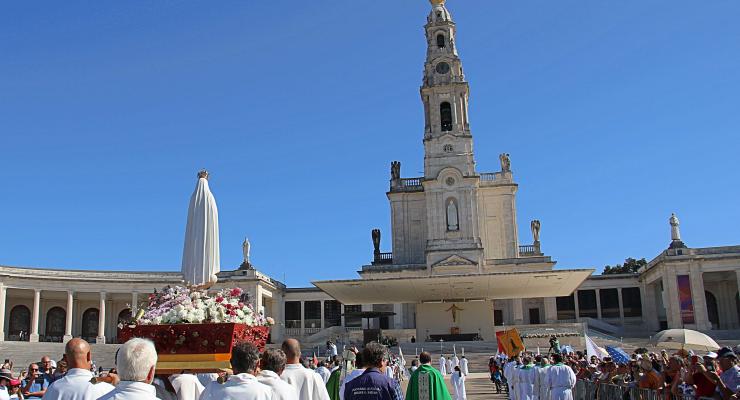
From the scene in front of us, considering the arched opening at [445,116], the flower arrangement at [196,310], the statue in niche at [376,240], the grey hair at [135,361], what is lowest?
the grey hair at [135,361]

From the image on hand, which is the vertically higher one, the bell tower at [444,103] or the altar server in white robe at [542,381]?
the bell tower at [444,103]

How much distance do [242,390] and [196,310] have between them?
370 cm

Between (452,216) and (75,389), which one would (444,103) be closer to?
(452,216)

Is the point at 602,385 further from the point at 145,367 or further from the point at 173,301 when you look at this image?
the point at 145,367

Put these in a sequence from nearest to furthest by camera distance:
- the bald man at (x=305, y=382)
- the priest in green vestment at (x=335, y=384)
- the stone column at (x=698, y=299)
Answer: the bald man at (x=305, y=382) < the priest in green vestment at (x=335, y=384) < the stone column at (x=698, y=299)

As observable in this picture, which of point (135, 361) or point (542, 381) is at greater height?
point (135, 361)

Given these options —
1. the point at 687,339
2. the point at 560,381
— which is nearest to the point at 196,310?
the point at 560,381

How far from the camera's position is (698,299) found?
5288 cm

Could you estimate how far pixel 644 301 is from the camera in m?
61.3

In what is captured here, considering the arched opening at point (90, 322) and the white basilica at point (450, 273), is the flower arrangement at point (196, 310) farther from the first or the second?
the arched opening at point (90, 322)

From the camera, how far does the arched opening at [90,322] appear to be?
212 feet

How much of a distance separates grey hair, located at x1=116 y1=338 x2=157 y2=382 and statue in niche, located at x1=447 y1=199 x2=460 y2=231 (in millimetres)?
52273

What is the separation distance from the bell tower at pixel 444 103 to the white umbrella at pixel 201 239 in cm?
4624

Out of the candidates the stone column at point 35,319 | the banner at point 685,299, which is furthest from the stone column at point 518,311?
the stone column at point 35,319
